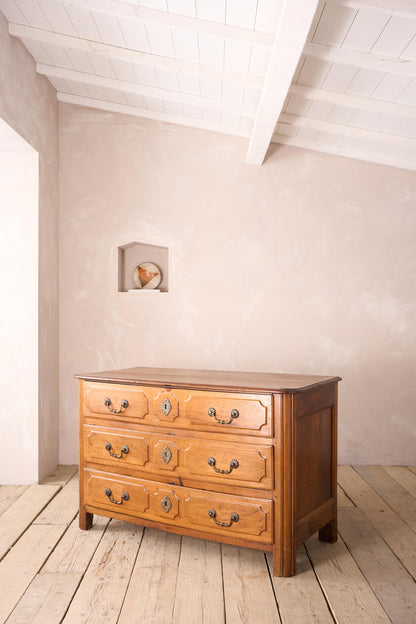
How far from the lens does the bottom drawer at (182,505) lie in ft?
7.80

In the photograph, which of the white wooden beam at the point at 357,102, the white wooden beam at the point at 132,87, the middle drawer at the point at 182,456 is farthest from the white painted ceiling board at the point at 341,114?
the middle drawer at the point at 182,456

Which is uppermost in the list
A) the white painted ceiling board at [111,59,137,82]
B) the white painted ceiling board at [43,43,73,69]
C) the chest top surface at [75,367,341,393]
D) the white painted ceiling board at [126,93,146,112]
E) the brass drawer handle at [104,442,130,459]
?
the white painted ceiling board at [43,43,73,69]

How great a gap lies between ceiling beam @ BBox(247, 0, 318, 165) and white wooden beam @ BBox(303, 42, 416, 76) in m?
0.16

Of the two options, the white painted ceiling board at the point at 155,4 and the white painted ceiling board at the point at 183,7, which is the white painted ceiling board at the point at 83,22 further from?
the white painted ceiling board at the point at 183,7

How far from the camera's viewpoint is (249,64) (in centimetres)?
313

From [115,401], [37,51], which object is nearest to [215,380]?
[115,401]

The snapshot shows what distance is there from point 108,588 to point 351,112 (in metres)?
3.23

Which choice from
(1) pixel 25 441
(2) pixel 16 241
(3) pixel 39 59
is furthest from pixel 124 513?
(3) pixel 39 59

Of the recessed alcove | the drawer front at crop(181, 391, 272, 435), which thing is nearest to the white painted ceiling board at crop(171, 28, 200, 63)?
the recessed alcove

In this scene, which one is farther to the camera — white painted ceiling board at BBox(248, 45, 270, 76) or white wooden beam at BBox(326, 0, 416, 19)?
white painted ceiling board at BBox(248, 45, 270, 76)

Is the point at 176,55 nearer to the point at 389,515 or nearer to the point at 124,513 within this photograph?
the point at 124,513

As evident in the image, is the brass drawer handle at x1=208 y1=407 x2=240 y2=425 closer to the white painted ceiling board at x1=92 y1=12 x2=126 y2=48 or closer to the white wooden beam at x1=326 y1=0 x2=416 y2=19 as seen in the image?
the white wooden beam at x1=326 y1=0 x2=416 y2=19

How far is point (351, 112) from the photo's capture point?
3.54 metres

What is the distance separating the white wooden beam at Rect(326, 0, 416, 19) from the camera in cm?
230
